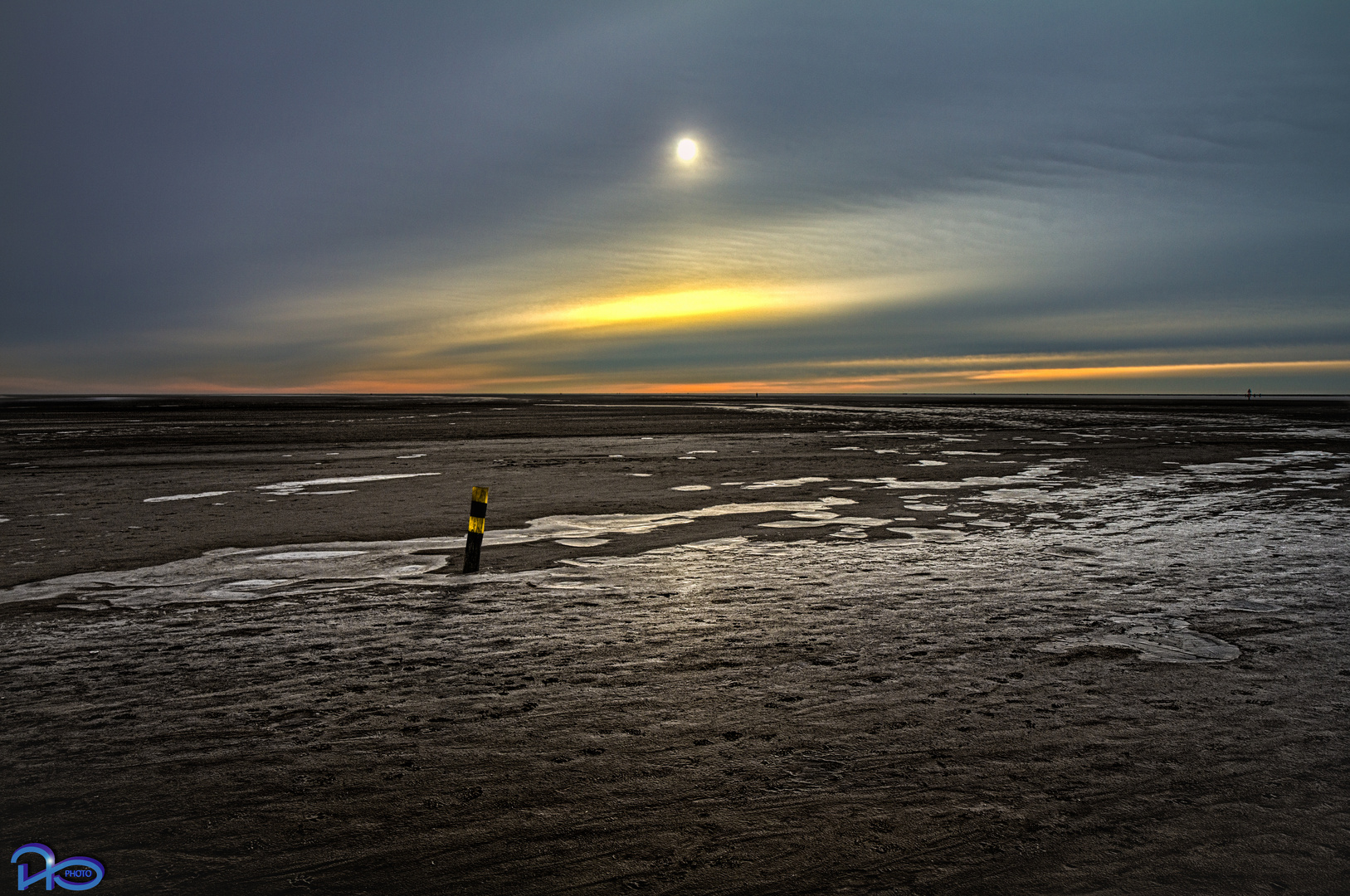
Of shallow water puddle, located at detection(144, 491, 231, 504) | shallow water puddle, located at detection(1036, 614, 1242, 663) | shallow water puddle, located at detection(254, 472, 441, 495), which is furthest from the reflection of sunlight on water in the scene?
shallow water puddle, located at detection(254, 472, 441, 495)

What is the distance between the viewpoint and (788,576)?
862 centimetres

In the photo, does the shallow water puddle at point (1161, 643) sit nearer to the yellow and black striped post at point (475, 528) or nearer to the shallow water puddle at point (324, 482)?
the yellow and black striped post at point (475, 528)

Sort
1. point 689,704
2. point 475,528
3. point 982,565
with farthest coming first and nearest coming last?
point 475,528, point 982,565, point 689,704

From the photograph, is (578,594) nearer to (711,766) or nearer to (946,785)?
(711,766)

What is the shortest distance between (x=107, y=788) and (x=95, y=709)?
1.25 meters

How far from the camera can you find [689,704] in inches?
201

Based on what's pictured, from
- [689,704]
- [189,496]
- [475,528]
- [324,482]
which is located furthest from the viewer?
[324,482]

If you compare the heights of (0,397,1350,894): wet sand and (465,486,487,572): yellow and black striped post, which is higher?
(465,486,487,572): yellow and black striped post

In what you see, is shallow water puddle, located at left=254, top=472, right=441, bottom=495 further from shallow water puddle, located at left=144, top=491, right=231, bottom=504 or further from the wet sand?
the wet sand

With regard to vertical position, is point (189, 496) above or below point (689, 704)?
above

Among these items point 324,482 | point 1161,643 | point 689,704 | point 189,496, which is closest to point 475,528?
point 689,704

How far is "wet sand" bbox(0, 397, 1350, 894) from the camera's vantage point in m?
3.49

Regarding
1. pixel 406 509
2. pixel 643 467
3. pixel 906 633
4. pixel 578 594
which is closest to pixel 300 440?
pixel 643 467

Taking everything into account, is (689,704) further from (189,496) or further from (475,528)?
(189,496)
